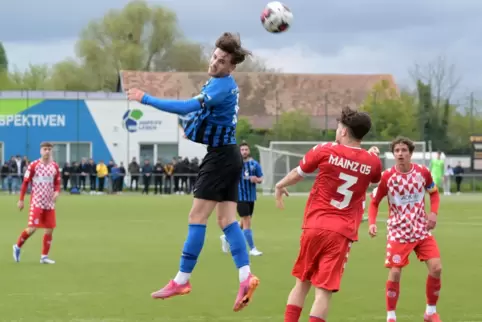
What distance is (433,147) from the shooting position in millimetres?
51375

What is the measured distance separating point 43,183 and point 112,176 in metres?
28.9

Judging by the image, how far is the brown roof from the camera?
67.8 meters

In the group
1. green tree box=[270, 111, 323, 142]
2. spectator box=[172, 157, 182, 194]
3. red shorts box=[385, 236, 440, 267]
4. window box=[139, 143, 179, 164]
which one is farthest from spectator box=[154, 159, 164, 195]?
red shorts box=[385, 236, 440, 267]

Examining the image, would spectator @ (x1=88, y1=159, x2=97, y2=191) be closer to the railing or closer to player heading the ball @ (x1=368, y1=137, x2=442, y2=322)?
the railing

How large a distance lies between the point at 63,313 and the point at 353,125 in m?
4.00

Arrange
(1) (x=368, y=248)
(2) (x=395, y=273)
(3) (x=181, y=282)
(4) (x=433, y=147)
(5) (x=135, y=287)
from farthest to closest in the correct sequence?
(4) (x=433, y=147) < (1) (x=368, y=248) < (5) (x=135, y=287) < (2) (x=395, y=273) < (3) (x=181, y=282)

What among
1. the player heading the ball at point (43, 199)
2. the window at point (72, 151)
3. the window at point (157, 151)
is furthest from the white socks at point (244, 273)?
the window at point (72, 151)

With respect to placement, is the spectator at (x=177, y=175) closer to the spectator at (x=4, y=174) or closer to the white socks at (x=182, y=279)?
the spectator at (x=4, y=174)

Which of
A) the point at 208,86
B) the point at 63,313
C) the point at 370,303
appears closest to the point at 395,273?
the point at 370,303

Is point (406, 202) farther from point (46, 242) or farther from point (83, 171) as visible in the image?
point (83, 171)

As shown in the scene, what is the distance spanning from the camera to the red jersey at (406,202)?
9.25m

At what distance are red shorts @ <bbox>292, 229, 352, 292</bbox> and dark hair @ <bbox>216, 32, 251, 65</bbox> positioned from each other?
180 centimetres

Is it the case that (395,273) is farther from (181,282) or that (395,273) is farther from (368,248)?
(368,248)

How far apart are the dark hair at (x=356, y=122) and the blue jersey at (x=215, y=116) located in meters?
1.23
